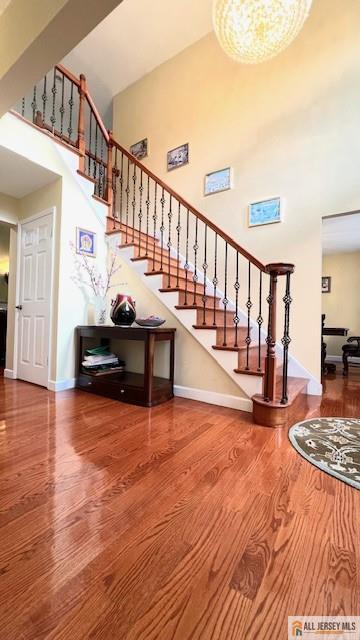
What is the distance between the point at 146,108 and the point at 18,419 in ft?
16.4

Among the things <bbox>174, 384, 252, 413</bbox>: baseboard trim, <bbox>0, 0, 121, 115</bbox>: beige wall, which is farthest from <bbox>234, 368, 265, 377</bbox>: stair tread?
<bbox>0, 0, 121, 115</bbox>: beige wall

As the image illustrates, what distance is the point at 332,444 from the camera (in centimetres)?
169

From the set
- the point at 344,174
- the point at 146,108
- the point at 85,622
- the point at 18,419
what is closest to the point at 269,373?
the point at 85,622

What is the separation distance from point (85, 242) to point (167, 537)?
295cm

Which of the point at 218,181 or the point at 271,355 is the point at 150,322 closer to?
the point at 271,355

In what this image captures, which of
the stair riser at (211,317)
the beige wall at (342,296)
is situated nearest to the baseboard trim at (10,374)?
the stair riser at (211,317)

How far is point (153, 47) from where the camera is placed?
4027mm

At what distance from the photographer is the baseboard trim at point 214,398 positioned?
232cm

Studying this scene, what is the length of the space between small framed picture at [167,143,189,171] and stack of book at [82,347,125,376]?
302cm

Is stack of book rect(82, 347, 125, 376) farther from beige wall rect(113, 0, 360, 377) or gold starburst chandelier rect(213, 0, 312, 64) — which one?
gold starburst chandelier rect(213, 0, 312, 64)

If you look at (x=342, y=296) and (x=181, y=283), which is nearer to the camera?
(x=181, y=283)

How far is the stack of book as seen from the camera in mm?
2781

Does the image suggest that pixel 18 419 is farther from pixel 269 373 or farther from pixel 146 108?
pixel 146 108

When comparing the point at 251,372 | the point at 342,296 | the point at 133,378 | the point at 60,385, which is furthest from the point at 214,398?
the point at 342,296
